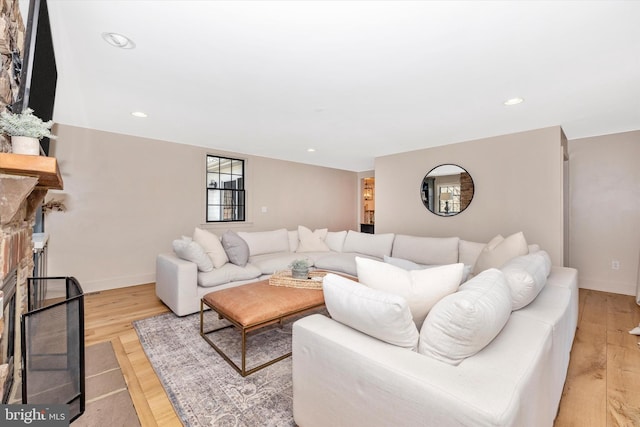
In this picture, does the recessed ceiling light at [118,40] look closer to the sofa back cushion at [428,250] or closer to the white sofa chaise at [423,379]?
the white sofa chaise at [423,379]

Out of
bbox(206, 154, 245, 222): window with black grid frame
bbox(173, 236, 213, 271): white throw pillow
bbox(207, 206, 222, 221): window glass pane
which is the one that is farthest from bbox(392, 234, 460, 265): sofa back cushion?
bbox(207, 206, 222, 221): window glass pane

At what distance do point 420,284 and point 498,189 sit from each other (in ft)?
10.9

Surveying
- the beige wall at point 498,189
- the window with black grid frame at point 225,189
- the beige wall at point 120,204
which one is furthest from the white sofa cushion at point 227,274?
the beige wall at point 498,189

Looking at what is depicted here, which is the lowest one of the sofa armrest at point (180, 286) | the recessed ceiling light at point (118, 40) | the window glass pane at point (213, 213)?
the sofa armrest at point (180, 286)

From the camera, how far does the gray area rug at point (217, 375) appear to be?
5.25 ft

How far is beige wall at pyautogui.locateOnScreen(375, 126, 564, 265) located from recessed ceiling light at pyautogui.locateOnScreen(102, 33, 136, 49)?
411 centimetres

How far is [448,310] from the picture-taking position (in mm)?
1090

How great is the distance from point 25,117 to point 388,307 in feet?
5.56

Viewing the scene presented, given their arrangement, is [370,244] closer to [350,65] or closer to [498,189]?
[498,189]

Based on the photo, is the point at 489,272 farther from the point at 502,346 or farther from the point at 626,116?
the point at 626,116

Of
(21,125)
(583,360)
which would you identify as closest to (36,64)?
(21,125)

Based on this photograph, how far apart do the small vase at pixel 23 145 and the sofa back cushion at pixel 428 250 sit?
12.5 feet

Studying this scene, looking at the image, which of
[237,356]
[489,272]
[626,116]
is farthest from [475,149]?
[237,356]

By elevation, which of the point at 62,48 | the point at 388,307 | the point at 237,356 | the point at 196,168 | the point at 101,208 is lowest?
the point at 237,356
